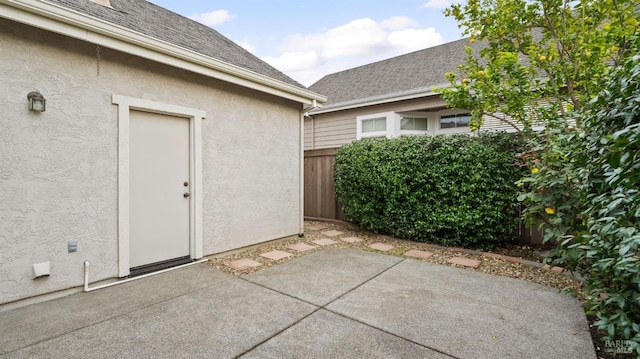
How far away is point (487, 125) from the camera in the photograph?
7227 millimetres

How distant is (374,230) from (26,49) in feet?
18.4

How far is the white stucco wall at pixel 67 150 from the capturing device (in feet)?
9.46

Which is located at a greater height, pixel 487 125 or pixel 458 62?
pixel 458 62

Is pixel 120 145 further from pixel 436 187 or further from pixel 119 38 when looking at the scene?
pixel 436 187

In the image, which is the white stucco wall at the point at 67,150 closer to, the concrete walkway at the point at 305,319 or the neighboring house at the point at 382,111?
the concrete walkway at the point at 305,319

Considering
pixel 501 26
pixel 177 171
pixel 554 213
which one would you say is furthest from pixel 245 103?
pixel 554 213

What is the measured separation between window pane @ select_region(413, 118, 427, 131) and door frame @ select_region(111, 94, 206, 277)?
18.9ft

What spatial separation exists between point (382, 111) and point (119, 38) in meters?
6.39

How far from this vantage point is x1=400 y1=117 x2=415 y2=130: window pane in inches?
322

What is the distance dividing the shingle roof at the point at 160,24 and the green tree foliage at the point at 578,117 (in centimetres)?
370

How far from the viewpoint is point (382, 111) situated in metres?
8.32

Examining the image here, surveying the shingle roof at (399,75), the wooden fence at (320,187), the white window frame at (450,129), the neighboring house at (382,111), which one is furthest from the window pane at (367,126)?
the wooden fence at (320,187)

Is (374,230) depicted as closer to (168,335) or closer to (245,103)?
(245,103)

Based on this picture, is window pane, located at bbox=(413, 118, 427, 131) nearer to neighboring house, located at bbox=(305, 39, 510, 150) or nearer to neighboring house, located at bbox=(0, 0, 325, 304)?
neighboring house, located at bbox=(305, 39, 510, 150)
